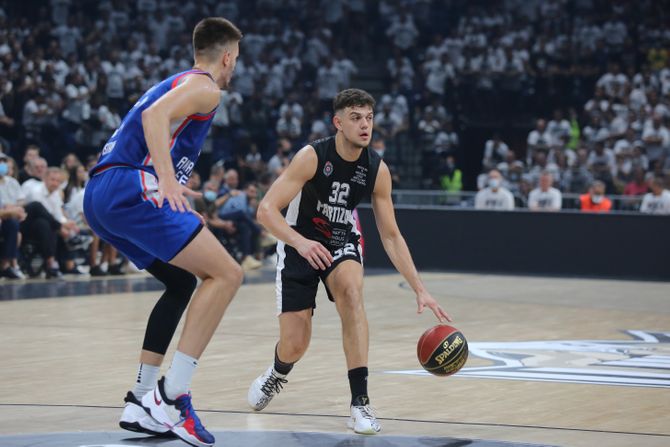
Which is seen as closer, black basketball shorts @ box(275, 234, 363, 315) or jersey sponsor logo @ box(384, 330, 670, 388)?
black basketball shorts @ box(275, 234, 363, 315)

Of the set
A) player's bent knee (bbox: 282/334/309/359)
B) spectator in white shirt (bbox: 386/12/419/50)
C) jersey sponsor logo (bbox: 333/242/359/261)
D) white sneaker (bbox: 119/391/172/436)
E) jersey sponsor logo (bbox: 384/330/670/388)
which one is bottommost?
jersey sponsor logo (bbox: 384/330/670/388)

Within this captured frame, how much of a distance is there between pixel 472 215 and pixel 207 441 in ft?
45.1

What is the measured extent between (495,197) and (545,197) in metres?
0.86

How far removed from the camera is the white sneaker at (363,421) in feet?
19.1

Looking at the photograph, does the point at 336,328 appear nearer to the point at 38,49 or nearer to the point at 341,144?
the point at 341,144

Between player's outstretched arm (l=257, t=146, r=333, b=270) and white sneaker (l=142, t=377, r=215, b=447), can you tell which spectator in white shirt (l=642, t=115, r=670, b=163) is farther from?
white sneaker (l=142, t=377, r=215, b=447)

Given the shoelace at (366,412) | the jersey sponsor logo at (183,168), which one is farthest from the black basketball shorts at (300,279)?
the jersey sponsor logo at (183,168)

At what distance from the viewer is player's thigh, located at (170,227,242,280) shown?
545 centimetres

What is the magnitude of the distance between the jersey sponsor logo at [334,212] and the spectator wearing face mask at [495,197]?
1247 cm

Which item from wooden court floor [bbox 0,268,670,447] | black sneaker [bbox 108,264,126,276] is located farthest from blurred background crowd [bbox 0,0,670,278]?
wooden court floor [bbox 0,268,670,447]

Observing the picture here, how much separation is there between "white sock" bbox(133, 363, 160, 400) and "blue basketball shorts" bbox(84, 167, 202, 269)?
0.61 metres

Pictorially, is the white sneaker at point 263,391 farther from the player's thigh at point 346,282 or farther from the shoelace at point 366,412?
the shoelace at point 366,412

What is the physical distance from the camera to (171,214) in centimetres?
548

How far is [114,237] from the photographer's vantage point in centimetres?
578
